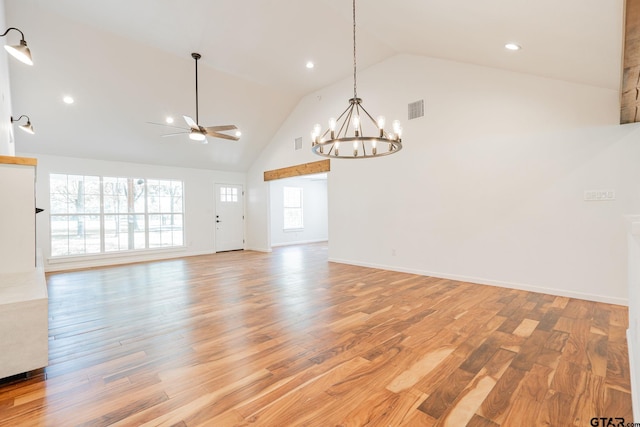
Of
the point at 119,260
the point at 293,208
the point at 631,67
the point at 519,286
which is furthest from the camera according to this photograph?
the point at 293,208

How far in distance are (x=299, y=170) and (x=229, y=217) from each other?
3.12m

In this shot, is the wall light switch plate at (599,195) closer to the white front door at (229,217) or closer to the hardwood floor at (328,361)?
the hardwood floor at (328,361)

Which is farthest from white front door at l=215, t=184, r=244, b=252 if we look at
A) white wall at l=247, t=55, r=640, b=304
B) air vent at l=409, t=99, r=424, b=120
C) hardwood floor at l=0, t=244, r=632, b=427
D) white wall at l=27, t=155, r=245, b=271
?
air vent at l=409, t=99, r=424, b=120

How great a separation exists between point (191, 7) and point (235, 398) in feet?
15.3

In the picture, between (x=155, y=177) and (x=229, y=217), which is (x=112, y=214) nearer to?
(x=155, y=177)

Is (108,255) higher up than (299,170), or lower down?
lower down

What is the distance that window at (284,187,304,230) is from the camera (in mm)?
10930

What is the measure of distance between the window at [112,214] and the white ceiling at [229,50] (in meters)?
0.73

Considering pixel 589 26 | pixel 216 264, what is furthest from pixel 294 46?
pixel 216 264

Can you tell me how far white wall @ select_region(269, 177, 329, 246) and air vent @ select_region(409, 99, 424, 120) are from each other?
5.54 m

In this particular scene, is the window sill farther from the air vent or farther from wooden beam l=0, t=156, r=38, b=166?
the air vent

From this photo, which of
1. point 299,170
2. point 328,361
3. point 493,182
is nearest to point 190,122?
point 299,170

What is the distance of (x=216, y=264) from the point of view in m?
6.95

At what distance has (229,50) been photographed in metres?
5.21
